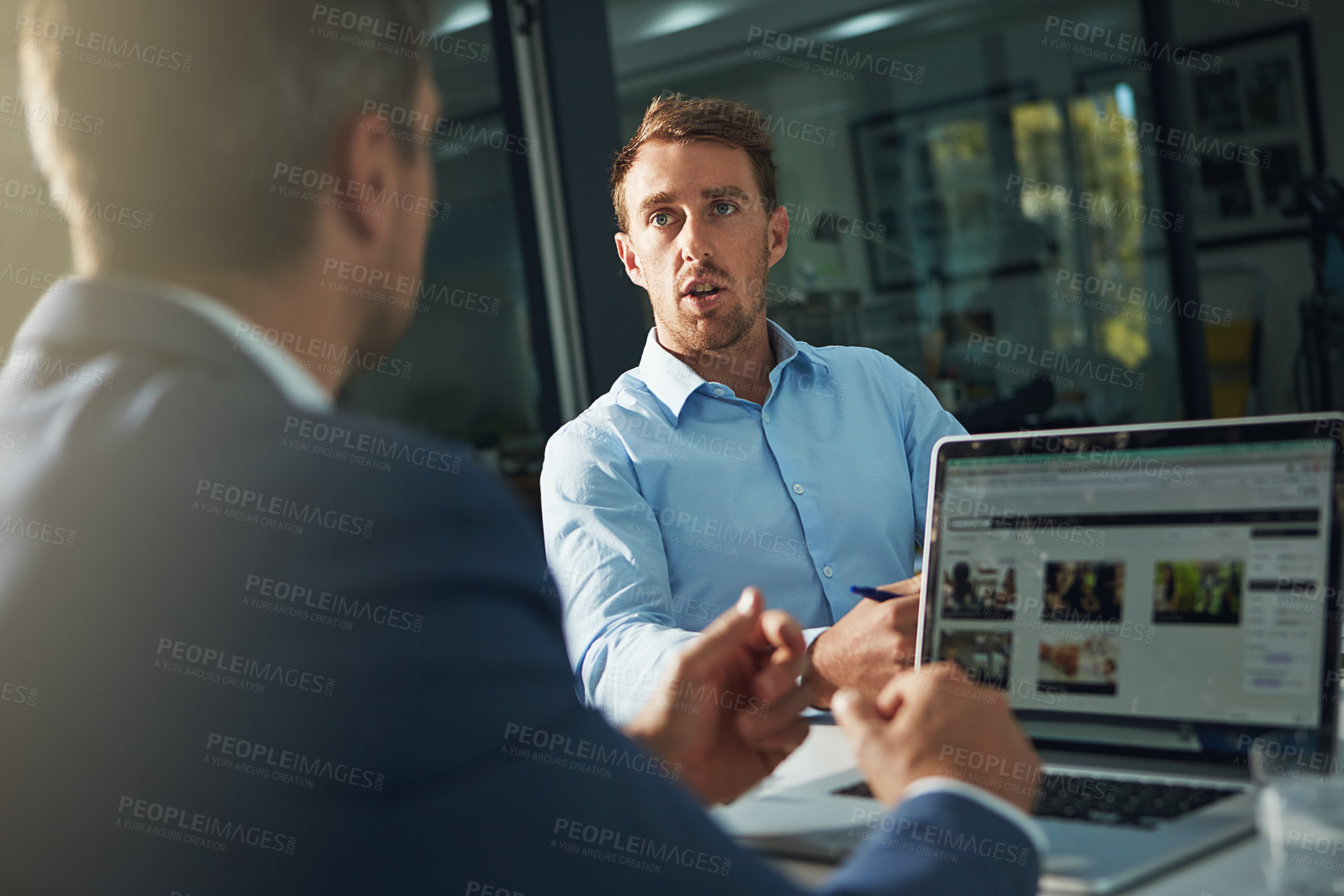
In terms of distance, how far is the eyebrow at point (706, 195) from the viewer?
1.92 metres

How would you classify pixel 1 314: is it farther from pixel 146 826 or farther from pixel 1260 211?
pixel 1260 211

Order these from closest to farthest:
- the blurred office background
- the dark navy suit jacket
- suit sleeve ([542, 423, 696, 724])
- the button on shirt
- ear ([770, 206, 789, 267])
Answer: the dark navy suit jacket
suit sleeve ([542, 423, 696, 724])
the button on shirt
ear ([770, 206, 789, 267])
the blurred office background

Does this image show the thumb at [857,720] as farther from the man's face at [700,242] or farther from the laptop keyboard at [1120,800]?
the man's face at [700,242]

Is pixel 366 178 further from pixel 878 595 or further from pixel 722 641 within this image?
pixel 878 595

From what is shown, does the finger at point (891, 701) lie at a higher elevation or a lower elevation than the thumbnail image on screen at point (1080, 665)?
higher

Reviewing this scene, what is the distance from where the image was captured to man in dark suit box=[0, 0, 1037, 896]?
0.53m

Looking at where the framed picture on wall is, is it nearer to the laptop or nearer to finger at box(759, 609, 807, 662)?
the laptop

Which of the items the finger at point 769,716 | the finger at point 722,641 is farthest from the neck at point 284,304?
the finger at point 769,716

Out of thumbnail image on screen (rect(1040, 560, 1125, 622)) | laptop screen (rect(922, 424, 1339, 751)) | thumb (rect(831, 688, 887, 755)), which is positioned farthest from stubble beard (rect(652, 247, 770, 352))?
thumb (rect(831, 688, 887, 755))

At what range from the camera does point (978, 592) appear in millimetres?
1072

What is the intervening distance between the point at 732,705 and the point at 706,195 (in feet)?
3.79

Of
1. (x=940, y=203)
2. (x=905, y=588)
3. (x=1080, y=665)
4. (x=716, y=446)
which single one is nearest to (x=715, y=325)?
(x=716, y=446)

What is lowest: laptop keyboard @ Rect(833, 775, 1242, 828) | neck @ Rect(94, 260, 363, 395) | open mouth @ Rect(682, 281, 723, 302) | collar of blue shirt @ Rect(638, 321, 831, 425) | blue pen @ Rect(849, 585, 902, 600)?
laptop keyboard @ Rect(833, 775, 1242, 828)

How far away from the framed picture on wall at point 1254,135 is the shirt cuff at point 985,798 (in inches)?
216
